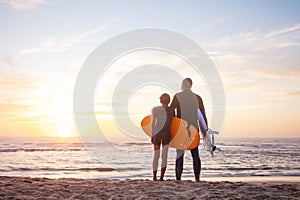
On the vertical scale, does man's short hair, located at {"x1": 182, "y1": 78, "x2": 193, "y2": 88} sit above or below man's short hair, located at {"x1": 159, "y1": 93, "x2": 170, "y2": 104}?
above

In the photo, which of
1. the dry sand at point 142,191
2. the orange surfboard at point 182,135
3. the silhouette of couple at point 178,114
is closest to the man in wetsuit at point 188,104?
the silhouette of couple at point 178,114

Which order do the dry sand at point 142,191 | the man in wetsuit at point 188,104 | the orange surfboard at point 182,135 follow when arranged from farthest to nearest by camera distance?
the orange surfboard at point 182,135 → the man in wetsuit at point 188,104 → the dry sand at point 142,191

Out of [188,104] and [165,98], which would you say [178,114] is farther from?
[165,98]

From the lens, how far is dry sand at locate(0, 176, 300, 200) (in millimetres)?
5746

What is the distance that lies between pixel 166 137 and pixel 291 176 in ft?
25.9

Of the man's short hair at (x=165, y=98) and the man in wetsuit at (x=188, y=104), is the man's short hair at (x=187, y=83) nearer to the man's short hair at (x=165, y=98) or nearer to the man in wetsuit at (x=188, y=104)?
the man in wetsuit at (x=188, y=104)

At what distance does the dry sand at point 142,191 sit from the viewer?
18.9ft

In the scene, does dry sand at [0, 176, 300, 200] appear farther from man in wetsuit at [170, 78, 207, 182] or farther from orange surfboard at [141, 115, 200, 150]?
man in wetsuit at [170, 78, 207, 182]

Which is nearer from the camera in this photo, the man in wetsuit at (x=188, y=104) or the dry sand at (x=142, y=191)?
the dry sand at (x=142, y=191)

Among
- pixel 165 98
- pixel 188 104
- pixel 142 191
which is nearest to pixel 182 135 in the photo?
pixel 188 104

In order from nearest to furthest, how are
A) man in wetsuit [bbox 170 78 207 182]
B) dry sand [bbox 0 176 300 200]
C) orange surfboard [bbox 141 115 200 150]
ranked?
dry sand [bbox 0 176 300 200], man in wetsuit [bbox 170 78 207 182], orange surfboard [bbox 141 115 200 150]

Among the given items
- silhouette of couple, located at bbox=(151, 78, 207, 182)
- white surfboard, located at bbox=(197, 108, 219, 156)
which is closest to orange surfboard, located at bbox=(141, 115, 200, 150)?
silhouette of couple, located at bbox=(151, 78, 207, 182)

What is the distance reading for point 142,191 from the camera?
243 inches

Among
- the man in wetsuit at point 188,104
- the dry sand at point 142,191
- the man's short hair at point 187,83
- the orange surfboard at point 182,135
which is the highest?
the man's short hair at point 187,83
